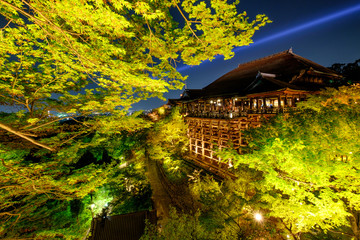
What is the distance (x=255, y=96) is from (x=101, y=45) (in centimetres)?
1387

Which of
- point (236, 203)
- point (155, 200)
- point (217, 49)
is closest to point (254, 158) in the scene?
point (236, 203)

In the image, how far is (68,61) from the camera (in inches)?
162

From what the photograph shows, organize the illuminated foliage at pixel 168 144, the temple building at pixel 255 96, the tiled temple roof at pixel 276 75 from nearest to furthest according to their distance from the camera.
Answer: the temple building at pixel 255 96, the tiled temple roof at pixel 276 75, the illuminated foliage at pixel 168 144

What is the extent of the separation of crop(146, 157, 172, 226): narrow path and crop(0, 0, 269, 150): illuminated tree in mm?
9917

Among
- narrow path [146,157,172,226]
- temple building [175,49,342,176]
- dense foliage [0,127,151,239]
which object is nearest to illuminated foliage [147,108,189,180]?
narrow path [146,157,172,226]

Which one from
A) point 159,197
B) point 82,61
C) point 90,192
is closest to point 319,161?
point 82,61

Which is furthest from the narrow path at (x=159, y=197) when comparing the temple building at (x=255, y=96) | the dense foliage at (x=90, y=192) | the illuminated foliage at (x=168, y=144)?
the temple building at (x=255, y=96)

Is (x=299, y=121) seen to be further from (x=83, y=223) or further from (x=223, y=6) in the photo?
(x=83, y=223)

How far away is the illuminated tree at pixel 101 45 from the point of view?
3357 mm

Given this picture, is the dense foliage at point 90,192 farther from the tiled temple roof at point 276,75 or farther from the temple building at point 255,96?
the tiled temple roof at point 276,75

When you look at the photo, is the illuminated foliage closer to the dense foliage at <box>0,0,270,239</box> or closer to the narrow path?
the narrow path

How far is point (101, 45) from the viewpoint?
3.99 m

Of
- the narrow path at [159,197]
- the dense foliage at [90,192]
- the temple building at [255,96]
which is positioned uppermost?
the temple building at [255,96]

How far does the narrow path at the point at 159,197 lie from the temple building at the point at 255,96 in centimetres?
562
